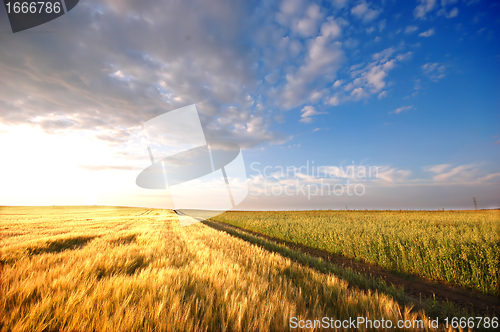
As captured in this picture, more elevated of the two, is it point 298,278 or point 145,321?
point 145,321

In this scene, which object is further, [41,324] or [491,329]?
[491,329]

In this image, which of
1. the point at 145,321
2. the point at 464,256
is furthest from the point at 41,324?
the point at 464,256

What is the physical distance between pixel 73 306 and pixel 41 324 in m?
0.37

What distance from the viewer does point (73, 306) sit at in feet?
7.59

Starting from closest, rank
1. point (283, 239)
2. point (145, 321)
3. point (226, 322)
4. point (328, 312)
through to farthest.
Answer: point (145, 321)
point (226, 322)
point (328, 312)
point (283, 239)

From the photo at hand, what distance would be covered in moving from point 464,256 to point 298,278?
6313 millimetres

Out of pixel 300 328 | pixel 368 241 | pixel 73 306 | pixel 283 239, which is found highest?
pixel 73 306

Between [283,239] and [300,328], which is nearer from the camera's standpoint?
[300,328]

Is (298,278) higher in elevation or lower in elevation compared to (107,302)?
lower

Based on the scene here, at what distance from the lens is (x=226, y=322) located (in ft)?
7.45

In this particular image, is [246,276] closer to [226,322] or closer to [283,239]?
[226,322]

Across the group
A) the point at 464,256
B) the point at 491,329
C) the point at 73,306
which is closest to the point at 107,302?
the point at 73,306

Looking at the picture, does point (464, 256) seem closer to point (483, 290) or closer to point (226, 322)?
point (483, 290)

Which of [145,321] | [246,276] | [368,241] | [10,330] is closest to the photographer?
[10,330]
